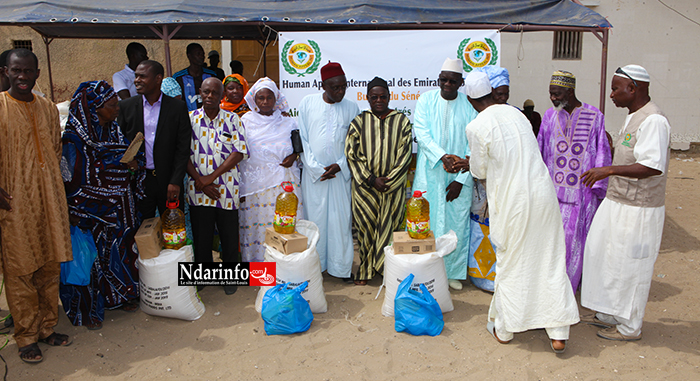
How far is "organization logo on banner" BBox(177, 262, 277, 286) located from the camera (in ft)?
12.7

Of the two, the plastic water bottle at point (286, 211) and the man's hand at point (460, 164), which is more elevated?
the man's hand at point (460, 164)

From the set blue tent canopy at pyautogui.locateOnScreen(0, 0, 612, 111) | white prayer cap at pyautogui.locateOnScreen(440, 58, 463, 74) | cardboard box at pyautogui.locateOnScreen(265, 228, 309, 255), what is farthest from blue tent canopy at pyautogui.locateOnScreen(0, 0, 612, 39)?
cardboard box at pyautogui.locateOnScreen(265, 228, 309, 255)

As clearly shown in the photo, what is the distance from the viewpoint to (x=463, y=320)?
153 inches

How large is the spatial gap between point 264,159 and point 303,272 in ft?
3.72

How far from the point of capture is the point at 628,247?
11.1 feet

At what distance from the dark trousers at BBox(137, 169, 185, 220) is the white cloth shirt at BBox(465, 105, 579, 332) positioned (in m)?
2.44

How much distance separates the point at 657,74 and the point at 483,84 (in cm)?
959

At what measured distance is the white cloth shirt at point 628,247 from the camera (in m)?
3.20

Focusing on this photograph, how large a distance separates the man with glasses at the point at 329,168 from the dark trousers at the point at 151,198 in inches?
45.9

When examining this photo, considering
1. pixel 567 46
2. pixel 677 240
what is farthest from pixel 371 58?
pixel 567 46

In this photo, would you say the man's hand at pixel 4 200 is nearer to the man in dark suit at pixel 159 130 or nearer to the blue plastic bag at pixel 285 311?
the man in dark suit at pixel 159 130

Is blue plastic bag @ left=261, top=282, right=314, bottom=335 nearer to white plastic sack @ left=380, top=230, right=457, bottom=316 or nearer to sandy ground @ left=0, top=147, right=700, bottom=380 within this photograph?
sandy ground @ left=0, top=147, right=700, bottom=380

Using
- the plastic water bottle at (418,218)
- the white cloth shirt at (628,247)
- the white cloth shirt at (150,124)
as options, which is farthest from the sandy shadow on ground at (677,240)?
the white cloth shirt at (150,124)

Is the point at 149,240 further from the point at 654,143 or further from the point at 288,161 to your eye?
the point at 654,143
